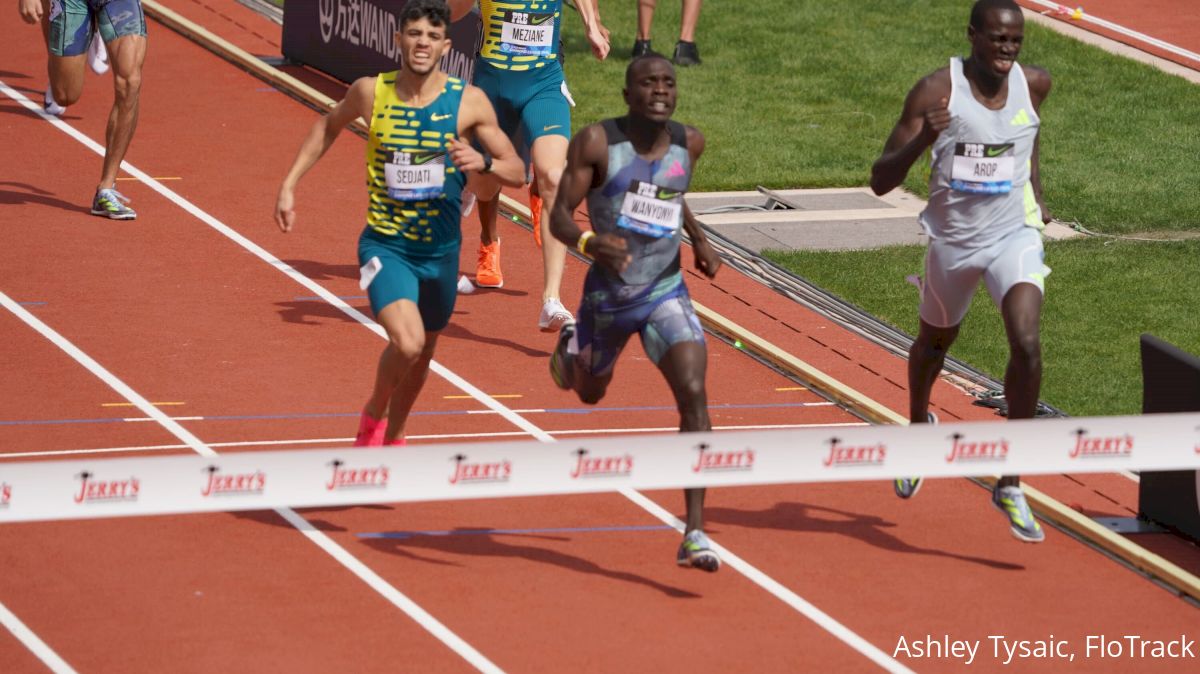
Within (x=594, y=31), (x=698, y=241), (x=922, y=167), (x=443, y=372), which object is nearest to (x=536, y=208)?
(x=594, y=31)

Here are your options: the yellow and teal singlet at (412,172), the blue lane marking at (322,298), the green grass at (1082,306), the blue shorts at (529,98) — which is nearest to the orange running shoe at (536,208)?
the blue shorts at (529,98)

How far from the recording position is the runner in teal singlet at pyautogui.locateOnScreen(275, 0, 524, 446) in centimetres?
957

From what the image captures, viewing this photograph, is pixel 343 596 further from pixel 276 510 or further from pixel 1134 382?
pixel 1134 382

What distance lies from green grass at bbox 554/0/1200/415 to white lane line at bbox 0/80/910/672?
337 cm

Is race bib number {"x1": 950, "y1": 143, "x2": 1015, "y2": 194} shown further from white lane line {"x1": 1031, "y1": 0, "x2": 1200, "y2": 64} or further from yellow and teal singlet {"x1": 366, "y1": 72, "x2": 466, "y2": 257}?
white lane line {"x1": 1031, "y1": 0, "x2": 1200, "y2": 64}

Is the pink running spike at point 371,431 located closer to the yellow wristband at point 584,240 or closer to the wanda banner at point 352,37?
the yellow wristband at point 584,240

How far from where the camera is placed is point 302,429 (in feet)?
36.5

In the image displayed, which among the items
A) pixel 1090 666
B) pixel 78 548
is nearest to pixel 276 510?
pixel 78 548

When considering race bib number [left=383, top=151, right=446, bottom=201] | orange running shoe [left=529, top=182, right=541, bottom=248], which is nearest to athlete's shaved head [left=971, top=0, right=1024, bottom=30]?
race bib number [left=383, top=151, right=446, bottom=201]

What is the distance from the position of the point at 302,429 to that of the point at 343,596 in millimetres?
2279

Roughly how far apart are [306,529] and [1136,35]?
51.7 feet

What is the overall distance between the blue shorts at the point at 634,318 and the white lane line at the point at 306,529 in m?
1.44

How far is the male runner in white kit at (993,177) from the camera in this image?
9477 millimetres

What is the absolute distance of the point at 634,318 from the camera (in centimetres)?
929
